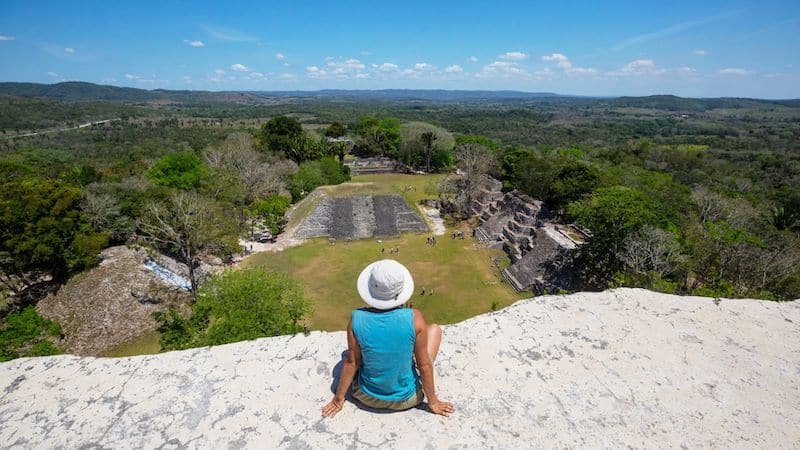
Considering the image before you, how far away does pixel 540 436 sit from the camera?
2990mm

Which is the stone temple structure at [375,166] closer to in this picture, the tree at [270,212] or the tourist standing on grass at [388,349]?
the tree at [270,212]

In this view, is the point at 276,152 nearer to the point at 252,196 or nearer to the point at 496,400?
the point at 252,196

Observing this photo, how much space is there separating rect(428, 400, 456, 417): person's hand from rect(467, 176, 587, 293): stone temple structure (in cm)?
1660

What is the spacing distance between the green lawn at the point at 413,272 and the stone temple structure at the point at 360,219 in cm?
99

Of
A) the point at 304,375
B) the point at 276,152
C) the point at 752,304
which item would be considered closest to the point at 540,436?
the point at 304,375

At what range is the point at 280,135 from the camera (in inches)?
1697

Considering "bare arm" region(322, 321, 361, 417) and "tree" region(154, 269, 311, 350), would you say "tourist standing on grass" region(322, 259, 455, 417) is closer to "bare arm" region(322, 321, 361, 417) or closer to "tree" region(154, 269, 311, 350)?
"bare arm" region(322, 321, 361, 417)

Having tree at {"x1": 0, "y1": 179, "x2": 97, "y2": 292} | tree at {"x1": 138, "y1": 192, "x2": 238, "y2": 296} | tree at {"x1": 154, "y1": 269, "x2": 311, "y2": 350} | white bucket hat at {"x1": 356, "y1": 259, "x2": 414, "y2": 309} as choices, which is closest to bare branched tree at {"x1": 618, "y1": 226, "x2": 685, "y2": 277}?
tree at {"x1": 154, "y1": 269, "x2": 311, "y2": 350}

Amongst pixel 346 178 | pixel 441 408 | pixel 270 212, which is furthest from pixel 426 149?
pixel 441 408

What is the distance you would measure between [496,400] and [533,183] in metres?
29.4

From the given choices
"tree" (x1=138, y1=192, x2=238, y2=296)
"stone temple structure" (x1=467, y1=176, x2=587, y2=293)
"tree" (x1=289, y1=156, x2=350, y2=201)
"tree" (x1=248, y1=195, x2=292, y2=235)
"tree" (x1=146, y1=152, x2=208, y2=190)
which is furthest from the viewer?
"tree" (x1=289, y1=156, x2=350, y2=201)

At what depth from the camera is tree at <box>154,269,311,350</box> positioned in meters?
10.7

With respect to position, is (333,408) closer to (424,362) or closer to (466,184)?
(424,362)

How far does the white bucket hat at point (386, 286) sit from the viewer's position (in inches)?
112
